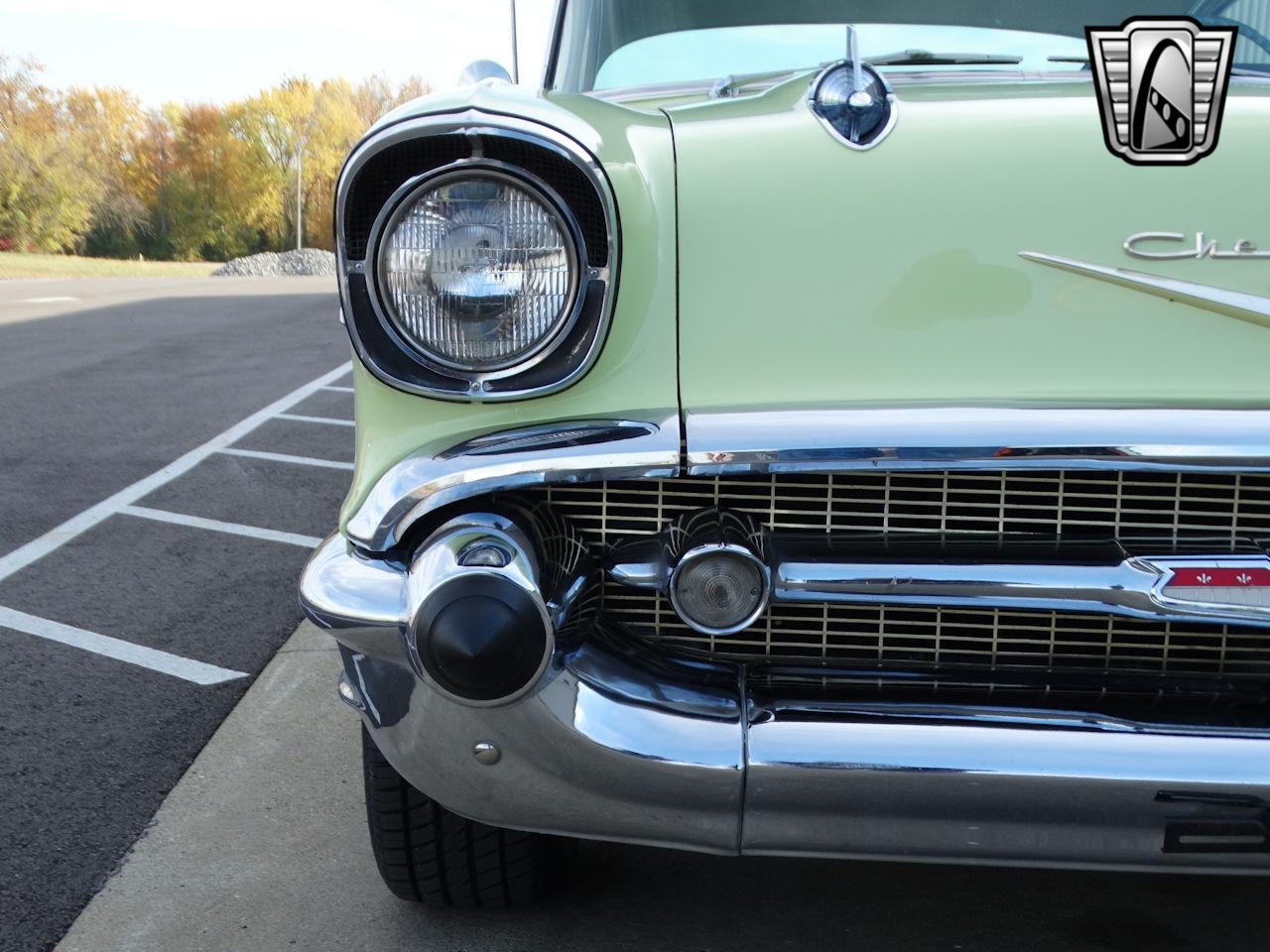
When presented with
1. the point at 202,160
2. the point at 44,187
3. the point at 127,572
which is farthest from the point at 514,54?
the point at 202,160

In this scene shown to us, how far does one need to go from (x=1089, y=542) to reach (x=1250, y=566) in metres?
0.18

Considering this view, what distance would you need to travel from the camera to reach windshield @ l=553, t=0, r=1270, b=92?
224 centimetres

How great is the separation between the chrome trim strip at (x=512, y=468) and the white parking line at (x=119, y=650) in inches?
69.1

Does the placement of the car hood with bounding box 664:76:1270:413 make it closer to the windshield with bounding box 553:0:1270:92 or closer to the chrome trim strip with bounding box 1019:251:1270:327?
the chrome trim strip with bounding box 1019:251:1270:327

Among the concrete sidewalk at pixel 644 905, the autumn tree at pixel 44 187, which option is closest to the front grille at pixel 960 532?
the concrete sidewalk at pixel 644 905

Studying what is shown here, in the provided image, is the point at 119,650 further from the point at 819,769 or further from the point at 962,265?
the point at 962,265

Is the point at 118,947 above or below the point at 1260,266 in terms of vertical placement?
below

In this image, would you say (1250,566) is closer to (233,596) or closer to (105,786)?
(105,786)

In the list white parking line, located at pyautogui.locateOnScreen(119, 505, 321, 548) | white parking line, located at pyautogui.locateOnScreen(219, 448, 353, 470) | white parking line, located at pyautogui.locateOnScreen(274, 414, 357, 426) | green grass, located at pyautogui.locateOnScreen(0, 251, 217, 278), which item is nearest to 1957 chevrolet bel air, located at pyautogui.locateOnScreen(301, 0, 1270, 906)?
white parking line, located at pyautogui.locateOnScreen(119, 505, 321, 548)

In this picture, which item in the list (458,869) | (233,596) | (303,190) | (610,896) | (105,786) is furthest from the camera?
(303,190)

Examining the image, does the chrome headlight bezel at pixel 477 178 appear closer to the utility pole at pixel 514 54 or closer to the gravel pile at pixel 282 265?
the utility pole at pixel 514 54

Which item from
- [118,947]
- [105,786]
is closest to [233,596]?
[105,786]

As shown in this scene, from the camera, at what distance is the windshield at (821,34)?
2.24 meters

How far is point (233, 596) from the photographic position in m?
3.78
